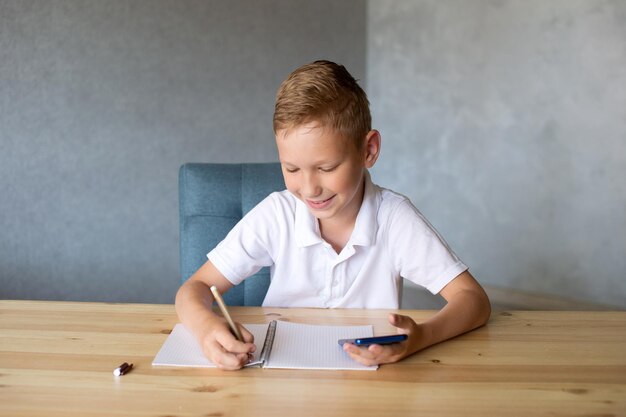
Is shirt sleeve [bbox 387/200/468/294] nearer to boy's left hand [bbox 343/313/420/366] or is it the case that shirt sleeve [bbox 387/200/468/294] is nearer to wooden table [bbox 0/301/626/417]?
wooden table [bbox 0/301/626/417]

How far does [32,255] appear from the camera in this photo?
3234 mm

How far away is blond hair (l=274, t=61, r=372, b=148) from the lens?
51.8 inches

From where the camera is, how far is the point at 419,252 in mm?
1445

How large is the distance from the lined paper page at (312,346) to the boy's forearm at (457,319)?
4.0 inches

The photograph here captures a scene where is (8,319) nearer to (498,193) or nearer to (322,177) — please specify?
(322,177)

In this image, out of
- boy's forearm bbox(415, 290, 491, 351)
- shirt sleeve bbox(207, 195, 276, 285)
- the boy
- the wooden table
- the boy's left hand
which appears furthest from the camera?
shirt sleeve bbox(207, 195, 276, 285)

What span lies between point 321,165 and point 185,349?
409 mm

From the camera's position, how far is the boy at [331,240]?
1277 millimetres

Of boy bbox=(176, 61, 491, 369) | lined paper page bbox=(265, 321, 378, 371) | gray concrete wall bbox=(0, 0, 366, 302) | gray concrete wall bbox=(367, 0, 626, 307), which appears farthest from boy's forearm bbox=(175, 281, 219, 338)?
gray concrete wall bbox=(367, 0, 626, 307)

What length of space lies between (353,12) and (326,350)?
9.74ft

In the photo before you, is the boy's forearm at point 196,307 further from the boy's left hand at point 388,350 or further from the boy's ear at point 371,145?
the boy's ear at point 371,145

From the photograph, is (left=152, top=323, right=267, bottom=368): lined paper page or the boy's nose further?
the boy's nose

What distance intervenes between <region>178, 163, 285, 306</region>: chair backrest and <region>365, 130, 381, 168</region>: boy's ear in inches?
15.0

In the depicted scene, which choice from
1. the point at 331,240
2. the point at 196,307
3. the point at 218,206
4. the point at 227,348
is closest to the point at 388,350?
the point at 227,348
